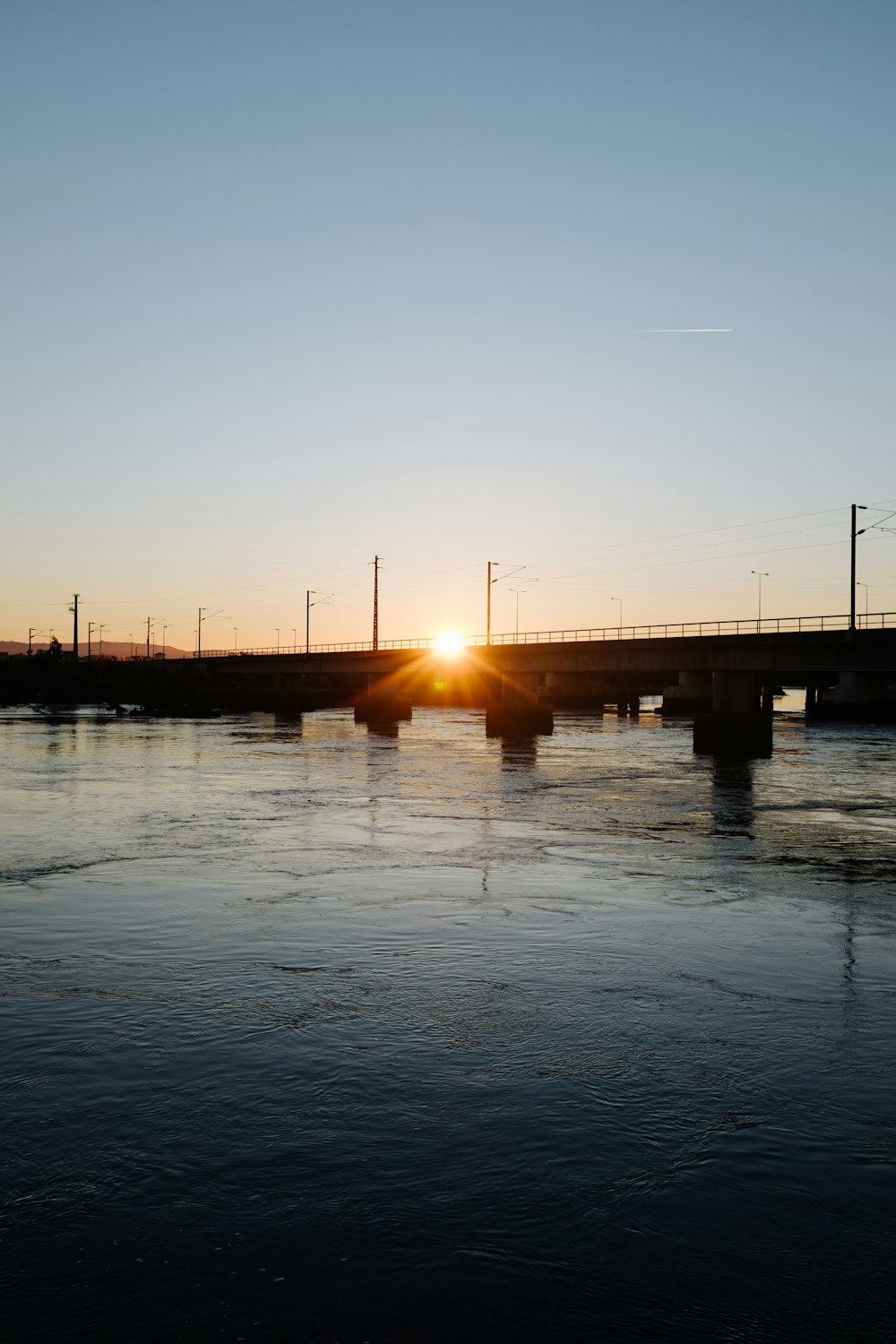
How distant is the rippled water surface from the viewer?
7383mm

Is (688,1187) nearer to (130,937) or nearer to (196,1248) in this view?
(196,1248)

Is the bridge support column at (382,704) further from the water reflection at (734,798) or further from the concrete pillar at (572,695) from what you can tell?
the concrete pillar at (572,695)

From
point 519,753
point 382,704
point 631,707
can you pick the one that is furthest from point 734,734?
point 631,707

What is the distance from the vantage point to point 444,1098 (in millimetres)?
10609

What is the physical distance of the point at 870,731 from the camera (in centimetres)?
10500

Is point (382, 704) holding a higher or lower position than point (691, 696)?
lower

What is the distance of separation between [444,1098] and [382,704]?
107661mm

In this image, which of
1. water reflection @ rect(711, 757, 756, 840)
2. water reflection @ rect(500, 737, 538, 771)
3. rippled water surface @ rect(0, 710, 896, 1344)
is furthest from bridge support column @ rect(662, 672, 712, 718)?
rippled water surface @ rect(0, 710, 896, 1344)

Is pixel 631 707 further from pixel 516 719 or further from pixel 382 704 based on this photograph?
pixel 516 719

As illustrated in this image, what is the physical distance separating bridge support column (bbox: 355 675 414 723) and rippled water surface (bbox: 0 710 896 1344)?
296ft

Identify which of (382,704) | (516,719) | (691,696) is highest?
(691,696)

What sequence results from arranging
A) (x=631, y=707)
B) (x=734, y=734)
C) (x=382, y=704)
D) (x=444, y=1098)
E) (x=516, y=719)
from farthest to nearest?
(x=631, y=707)
(x=382, y=704)
(x=516, y=719)
(x=734, y=734)
(x=444, y=1098)

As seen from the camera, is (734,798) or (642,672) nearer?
(734,798)

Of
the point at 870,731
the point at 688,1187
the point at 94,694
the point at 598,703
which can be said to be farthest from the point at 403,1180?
the point at 598,703
